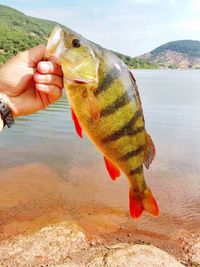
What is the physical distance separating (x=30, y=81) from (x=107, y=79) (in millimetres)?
1436

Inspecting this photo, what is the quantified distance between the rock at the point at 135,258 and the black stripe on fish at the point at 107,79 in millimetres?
5117

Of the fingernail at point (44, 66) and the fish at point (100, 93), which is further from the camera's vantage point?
the fingernail at point (44, 66)

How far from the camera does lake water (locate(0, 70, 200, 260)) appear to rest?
998 cm

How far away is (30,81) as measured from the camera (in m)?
4.07

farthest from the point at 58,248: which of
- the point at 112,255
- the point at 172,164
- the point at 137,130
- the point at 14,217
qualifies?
the point at 172,164

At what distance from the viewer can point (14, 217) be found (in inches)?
405

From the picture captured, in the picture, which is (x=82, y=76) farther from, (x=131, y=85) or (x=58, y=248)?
(x=58, y=248)

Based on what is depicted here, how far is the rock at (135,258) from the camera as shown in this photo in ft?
23.8

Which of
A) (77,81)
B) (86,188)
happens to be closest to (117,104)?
(77,81)

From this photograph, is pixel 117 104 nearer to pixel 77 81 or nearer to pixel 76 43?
pixel 77 81

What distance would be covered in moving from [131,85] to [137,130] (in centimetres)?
37

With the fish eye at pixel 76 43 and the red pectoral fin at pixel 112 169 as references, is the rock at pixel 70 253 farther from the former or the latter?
the fish eye at pixel 76 43

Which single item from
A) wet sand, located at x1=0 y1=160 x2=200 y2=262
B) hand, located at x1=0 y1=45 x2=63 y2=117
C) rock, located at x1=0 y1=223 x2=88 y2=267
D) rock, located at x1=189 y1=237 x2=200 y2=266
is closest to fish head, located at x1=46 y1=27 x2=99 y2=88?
hand, located at x1=0 y1=45 x2=63 y2=117

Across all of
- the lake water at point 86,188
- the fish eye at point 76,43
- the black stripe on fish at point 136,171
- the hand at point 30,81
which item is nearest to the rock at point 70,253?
the lake water at point 86,188
